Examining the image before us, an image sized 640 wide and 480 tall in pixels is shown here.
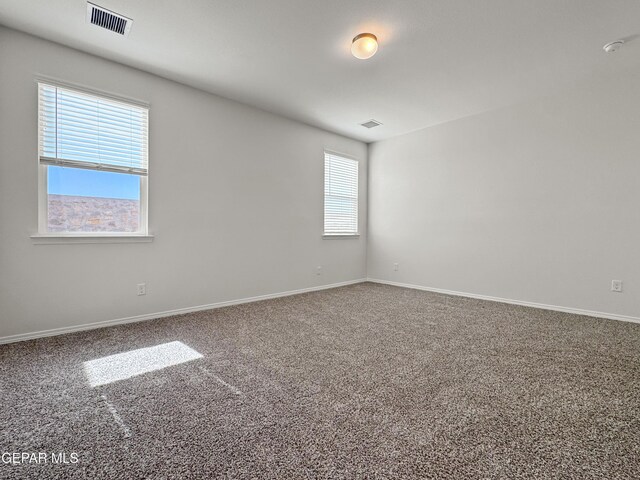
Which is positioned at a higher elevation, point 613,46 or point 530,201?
point 613,46

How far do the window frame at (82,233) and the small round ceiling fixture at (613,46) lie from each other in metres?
4.52

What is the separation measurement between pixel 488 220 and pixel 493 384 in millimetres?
2994

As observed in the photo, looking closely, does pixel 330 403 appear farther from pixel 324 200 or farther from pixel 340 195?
pixel 340 195

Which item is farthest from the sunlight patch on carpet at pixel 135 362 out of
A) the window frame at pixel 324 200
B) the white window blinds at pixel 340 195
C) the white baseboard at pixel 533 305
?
the white baseboard at pixel 533 305

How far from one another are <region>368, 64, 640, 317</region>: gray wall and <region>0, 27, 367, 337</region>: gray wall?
1478 mm

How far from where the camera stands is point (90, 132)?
9.52 feet

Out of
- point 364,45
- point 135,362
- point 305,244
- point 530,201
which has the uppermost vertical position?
point 364,45

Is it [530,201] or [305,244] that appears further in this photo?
[305,244]

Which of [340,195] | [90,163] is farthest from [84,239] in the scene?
[340,195]

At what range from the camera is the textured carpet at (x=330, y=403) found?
1239 millimetres

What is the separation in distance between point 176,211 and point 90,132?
106 centimetres

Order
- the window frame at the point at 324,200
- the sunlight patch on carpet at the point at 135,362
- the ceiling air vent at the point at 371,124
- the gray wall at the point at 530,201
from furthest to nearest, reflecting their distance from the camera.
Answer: the window frame at the point at 324,200, the ceiling air vent at the point at 371,124, the gray wall at the point at 530,201, the sunlight patch on carpet at the point at 135,362

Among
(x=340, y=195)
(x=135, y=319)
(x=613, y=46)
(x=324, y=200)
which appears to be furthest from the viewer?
(x=340, y=195)

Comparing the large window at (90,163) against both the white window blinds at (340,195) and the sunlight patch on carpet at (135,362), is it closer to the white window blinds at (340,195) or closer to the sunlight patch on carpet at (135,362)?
the sunlight patch on carpet at (135,362)
